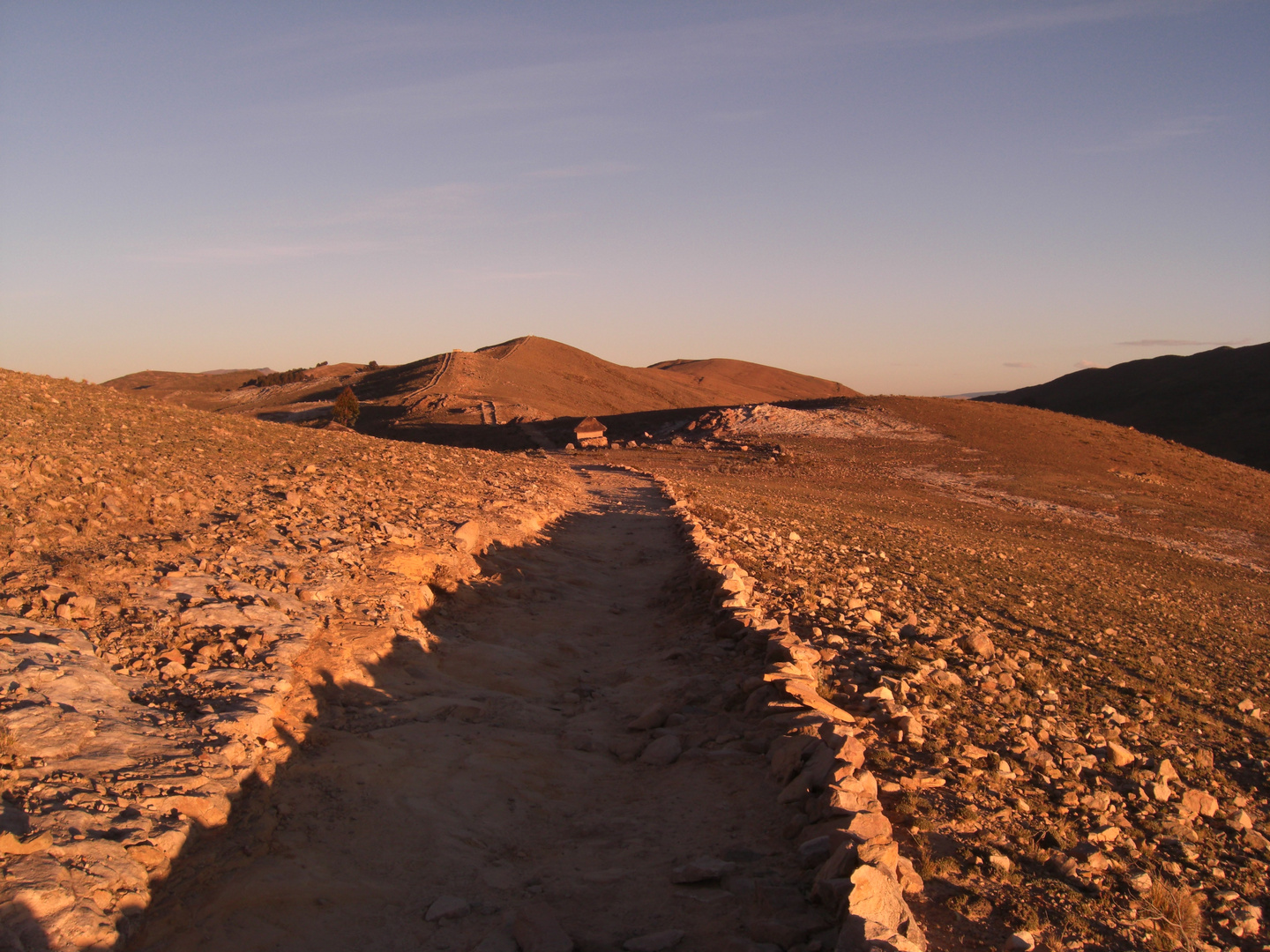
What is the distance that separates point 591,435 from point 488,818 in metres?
35.6

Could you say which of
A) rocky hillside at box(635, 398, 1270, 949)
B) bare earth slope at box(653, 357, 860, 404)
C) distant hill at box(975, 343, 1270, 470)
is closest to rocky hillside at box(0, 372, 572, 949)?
rocky hillside at box(635, 398, 1270, 949)

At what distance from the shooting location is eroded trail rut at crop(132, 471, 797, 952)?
353 cm

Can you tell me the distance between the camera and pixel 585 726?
5.96 meters

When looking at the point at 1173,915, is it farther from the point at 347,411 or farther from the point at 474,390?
the point at 474,390

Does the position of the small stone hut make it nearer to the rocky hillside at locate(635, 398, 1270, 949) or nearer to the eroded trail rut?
the rocky hillside at locate(635, 398, 1270, 949)

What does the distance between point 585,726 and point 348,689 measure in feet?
5.85

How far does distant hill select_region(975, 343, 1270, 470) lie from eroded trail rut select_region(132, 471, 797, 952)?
64.8 meters

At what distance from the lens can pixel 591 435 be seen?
39.9 m

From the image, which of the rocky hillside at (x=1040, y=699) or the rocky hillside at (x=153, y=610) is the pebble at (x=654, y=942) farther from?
the rocky hillside at (x=153, y=610)

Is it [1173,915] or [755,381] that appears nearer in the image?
[1173,915]

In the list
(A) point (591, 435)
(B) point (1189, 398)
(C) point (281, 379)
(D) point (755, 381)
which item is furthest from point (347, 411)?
(D) point (755, 381)

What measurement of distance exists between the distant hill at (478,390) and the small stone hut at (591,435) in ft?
31.5

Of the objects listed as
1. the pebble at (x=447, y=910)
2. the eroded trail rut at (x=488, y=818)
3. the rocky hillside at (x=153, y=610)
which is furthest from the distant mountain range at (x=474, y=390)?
the pebble at (x=447, y=910)

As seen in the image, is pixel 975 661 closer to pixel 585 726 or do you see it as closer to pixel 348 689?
pixel 585 726
